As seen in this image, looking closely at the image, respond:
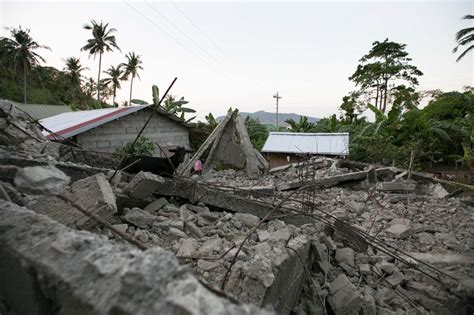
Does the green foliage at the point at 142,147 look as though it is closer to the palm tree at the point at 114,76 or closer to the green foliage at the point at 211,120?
the green foliage at the point at 211,120

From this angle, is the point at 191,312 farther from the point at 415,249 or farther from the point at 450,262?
the point at 415,249

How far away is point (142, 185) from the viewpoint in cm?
327

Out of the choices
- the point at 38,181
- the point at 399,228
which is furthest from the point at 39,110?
the point at 399,228

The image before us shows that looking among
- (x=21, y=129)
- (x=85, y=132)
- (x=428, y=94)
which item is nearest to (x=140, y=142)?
(x=85, y=132)

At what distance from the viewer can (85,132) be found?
10.3 m

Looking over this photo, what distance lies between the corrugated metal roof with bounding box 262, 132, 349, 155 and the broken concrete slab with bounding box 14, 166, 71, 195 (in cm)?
1210

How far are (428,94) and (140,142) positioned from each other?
23852 mm

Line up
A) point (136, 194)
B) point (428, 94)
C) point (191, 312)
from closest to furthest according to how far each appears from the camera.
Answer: point (191, 312), point (136, 194), point (428, 94)

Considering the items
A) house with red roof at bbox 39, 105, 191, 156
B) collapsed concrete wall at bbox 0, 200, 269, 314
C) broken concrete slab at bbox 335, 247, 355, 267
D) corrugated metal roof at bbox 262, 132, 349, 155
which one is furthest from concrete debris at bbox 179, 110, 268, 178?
collapsed concrete wall at bbox 0, 200, 269, 314

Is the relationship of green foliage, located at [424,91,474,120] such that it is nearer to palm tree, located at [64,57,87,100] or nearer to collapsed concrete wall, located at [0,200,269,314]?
collapsed concrete wall, located at [0,200,269,314]

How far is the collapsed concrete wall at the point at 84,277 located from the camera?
30.1 inches

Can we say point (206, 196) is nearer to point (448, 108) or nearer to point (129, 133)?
point (129, 133)

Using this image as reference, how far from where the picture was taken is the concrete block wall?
10562 mm

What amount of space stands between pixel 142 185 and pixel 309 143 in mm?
12169
